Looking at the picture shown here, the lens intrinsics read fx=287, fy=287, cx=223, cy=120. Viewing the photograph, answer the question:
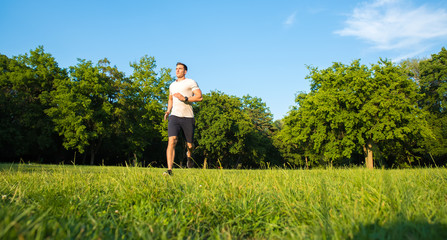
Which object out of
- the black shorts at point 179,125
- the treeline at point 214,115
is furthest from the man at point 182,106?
the treeline at point 214,115

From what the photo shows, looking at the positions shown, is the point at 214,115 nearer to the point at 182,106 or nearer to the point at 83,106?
the point at 83,106

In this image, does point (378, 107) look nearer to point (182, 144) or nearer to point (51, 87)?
point (182, 144)

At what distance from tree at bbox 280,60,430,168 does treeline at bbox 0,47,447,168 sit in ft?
0.31

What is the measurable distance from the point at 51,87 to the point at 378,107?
1391 inches

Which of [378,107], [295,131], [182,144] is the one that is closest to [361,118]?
[378,107]

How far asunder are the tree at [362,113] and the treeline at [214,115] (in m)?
0.09

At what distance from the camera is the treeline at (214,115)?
24.9 metres

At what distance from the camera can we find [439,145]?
3219 cm

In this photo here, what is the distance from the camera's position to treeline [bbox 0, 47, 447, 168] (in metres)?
24.9

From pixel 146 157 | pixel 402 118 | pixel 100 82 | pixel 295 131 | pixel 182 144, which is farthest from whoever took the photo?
pixel 146 157

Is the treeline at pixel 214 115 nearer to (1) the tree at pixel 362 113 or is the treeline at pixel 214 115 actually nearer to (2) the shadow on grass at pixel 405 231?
(1) the tree at pixel 362 113

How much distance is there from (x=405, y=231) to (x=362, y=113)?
2500 cm

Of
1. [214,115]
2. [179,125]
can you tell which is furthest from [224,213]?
[214,115]

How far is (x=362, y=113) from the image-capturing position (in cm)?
2438
